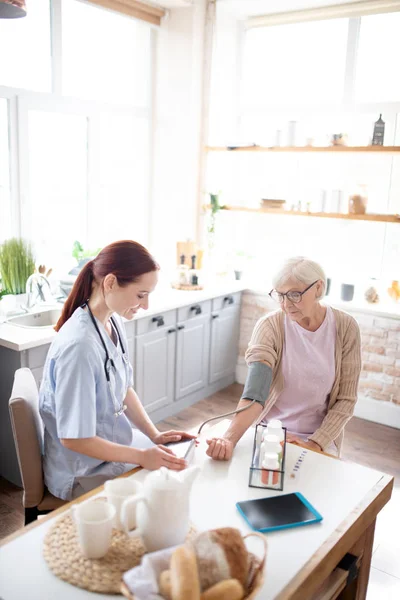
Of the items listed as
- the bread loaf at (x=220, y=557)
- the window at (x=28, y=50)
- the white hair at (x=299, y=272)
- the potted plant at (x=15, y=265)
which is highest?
the window at (x=28, y=50)

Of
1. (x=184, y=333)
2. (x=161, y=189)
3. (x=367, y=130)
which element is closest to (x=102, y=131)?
(x=161, y=189)

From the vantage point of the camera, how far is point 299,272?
2.06 m

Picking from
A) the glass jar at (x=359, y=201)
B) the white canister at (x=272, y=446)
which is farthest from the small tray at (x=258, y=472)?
the glass jar at (x=359, y=201)

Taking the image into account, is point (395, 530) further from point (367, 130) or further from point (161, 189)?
point (161, 189)

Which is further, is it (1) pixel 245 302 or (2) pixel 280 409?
(1) pixel 245 302

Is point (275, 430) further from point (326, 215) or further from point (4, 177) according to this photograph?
point (326, 215)

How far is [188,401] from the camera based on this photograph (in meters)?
3.97

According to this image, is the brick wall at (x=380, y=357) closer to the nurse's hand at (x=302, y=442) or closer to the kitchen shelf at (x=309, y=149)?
the kitchen shelf at (x=309, y=149)

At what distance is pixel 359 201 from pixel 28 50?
7.64 feet

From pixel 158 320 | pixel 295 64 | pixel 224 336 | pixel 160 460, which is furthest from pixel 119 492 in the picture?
pixel 295 64

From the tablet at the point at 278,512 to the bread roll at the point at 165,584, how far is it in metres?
0.38

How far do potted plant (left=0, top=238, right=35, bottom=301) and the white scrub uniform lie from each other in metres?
1.59

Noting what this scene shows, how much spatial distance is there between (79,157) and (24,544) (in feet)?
10.1

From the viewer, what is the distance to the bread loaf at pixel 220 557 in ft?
3.34
